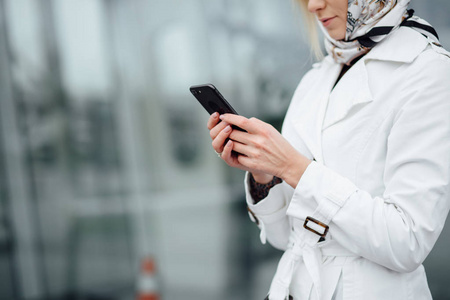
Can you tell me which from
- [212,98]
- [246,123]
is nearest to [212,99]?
[212,98]

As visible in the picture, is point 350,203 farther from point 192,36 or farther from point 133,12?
point 133,12

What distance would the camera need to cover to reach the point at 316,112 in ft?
4.48

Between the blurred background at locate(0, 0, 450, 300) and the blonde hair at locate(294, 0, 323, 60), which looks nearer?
the blonde hair at locate(294, 0, 323, 60)

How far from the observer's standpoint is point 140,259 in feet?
13.2

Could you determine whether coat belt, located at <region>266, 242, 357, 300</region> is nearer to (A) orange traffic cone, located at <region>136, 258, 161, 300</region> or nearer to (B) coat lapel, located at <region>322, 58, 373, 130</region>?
(B) coat lapel, located at <region>322, 58, 373, 130</region>

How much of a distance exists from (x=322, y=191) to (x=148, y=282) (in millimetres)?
2647

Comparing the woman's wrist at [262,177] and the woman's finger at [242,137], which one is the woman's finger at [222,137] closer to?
the woman's finger at [242,137]

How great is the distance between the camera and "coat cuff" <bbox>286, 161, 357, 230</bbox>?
111cm

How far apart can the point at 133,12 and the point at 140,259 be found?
6.69 feet

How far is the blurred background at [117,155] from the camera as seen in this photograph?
3.53 m

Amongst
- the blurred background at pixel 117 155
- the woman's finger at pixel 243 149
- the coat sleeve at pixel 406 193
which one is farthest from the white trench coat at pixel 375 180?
the blurred background at pixel 117 155

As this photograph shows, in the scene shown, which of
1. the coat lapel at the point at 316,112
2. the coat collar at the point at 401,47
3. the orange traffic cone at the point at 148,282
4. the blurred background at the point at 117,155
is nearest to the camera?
the coat collar at the point at 401,47

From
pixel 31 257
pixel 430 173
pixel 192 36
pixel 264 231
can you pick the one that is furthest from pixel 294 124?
pixel 31 257

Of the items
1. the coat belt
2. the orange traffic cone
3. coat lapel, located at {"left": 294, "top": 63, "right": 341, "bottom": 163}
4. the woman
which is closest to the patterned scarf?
the woman
